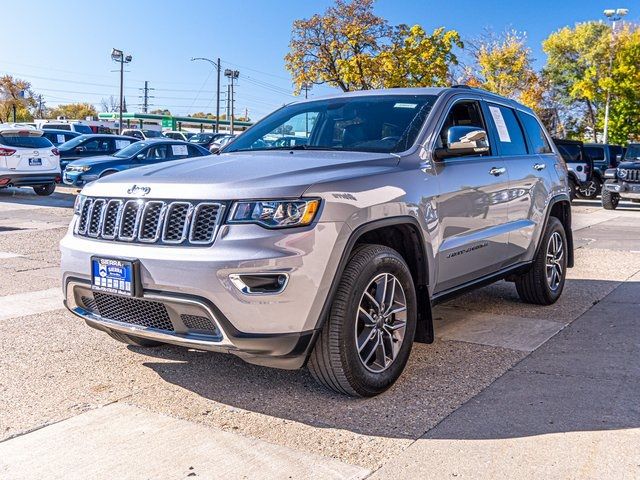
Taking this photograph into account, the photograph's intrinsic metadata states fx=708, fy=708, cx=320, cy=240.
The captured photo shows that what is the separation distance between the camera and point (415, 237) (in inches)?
168

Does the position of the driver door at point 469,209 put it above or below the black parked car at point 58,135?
below

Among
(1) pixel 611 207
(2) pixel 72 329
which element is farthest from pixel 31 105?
(2) pixel 72 329

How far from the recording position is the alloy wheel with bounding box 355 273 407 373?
3919mm

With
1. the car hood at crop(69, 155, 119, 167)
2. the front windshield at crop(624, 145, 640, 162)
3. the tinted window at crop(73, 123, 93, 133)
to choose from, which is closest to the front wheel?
the front windshield at crop(624, 145, 640, 162)

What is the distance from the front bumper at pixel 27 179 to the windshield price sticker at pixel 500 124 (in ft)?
46.6

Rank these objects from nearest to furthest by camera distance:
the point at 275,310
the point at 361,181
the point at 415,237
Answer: the point at 275,310
the point at 361,181
the point at 415,237

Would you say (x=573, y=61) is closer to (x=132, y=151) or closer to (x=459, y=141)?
(x=132, y=151)

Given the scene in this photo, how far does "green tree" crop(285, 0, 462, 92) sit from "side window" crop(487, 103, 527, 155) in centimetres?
2988

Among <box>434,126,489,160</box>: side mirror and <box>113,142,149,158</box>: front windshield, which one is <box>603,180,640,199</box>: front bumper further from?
<box>434,126,489,160</box>: side mirror

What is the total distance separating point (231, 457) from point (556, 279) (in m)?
4.27

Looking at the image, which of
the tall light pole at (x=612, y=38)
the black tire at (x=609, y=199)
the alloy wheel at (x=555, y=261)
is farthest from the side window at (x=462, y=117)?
the tall light pole at (x=612, y=38)

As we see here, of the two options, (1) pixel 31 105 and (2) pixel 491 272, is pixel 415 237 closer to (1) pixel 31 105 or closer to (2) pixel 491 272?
(2) pixel 491 272

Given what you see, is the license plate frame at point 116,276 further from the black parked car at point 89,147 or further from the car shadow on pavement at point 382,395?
the black parked car at point 89,147

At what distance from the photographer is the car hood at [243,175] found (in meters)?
3.58
